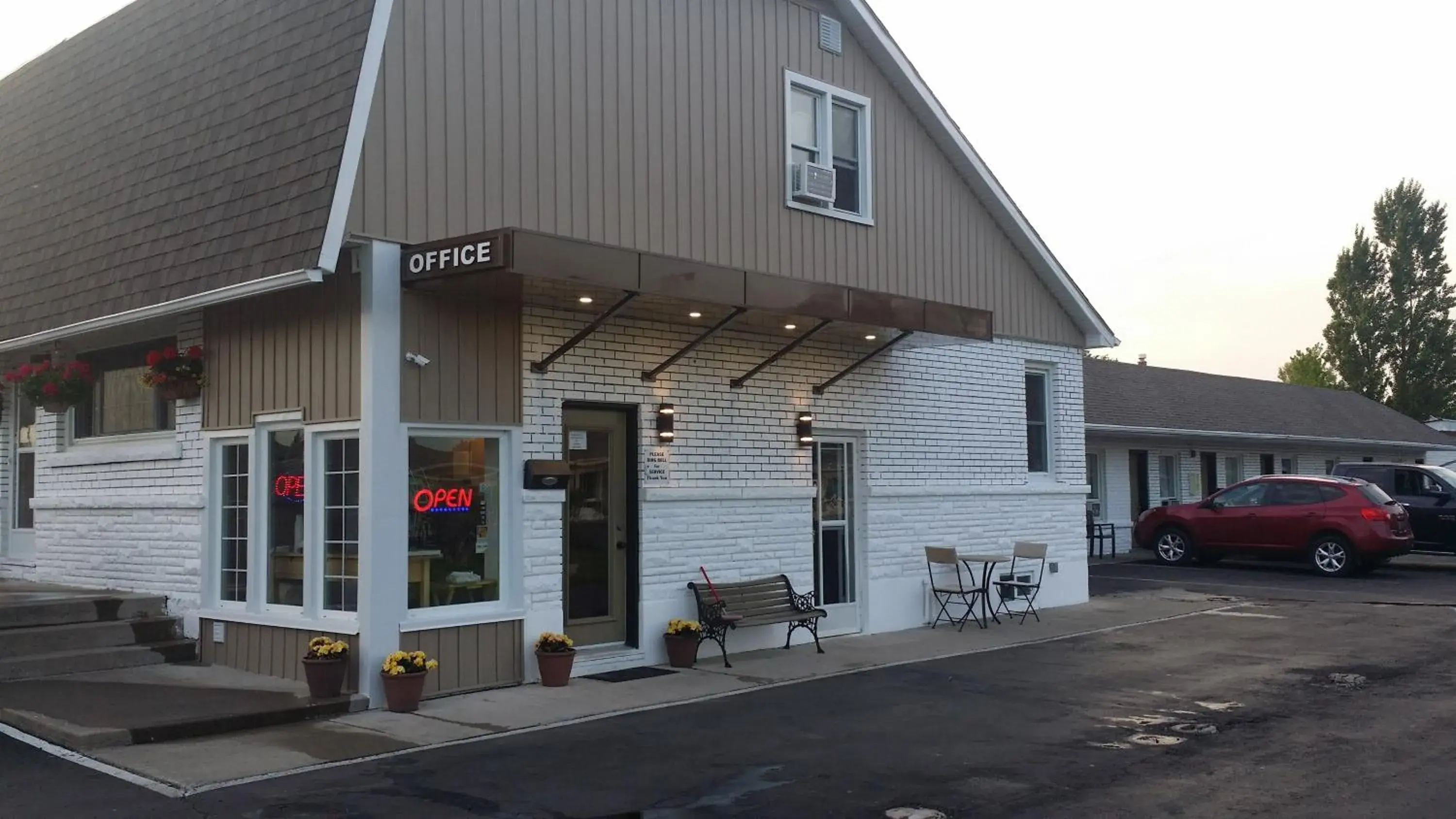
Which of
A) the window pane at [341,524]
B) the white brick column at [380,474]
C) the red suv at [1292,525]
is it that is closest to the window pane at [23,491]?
the window pane at [341,524]

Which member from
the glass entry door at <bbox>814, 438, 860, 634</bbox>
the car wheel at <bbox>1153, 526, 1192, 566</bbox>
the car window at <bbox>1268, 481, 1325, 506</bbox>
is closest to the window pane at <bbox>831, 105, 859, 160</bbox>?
the glass entry door at <bbox>814, 438, 860, 634</bbox>

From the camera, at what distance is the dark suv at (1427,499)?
22109 millimetres

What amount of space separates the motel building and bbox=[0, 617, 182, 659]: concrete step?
49cm

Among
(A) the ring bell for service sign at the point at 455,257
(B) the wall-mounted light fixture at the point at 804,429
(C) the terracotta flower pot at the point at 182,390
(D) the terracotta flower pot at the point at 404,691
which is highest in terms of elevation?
(A) the ring bell for service sign at the point at 455,257

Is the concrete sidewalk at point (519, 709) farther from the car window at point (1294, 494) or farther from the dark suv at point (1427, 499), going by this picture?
the dark suv at point (1427, 499)

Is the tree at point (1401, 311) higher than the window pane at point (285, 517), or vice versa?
the tree at point (1401, 311)

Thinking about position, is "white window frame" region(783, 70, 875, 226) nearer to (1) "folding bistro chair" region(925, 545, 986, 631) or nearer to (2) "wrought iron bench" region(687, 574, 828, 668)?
(1) "folding bistro chair" region(925, 545, 986, 631)

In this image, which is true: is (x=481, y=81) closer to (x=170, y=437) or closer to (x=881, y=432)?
(x=170, y=437)

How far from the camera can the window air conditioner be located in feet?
43.6

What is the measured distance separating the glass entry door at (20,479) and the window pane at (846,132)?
938 cm

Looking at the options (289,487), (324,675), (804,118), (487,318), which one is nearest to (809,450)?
(804,118)

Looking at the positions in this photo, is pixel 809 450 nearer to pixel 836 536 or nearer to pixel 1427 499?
pixel 836 536

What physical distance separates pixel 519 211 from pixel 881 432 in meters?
5.33

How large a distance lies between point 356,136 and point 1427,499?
20170 mm
